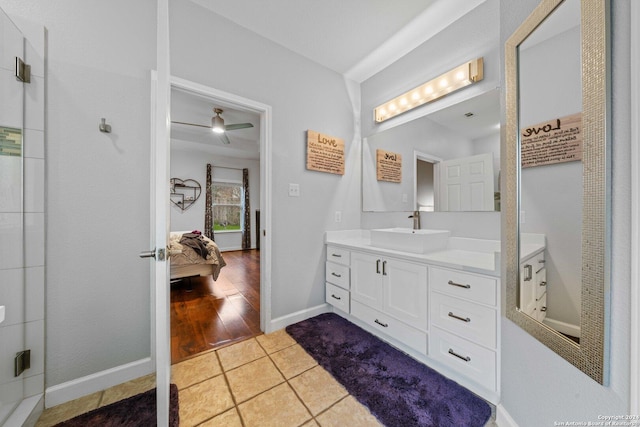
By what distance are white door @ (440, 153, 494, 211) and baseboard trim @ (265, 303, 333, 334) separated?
1.52 metres

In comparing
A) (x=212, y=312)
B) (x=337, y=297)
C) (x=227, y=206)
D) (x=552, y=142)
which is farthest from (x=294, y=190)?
(x=227, y=206)

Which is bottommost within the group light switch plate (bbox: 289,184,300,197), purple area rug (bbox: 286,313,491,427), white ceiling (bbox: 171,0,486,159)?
purple area rug (bbox: 286,313,491,427)

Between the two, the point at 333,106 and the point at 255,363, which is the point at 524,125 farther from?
the point at 255,363

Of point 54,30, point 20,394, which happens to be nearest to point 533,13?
point 54,30

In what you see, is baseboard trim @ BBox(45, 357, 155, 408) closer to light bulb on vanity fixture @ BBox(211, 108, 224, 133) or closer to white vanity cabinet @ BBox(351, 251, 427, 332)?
white vanity cabinet @ BBox(351, 251, 427, 332)

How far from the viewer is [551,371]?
0.87m

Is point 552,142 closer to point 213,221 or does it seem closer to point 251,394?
point 251,394

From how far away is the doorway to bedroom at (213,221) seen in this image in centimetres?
203

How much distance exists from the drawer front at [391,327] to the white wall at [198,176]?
4.88m

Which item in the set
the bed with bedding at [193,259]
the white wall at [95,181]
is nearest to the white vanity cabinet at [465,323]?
the white wall at [95,181]

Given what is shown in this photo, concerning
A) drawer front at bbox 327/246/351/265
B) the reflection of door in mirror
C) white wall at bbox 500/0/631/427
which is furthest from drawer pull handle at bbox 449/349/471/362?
drawer front at bbox 327/246/351/265

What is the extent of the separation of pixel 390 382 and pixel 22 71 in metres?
2.64

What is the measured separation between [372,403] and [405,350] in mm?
573

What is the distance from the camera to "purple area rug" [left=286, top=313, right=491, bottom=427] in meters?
1.16
